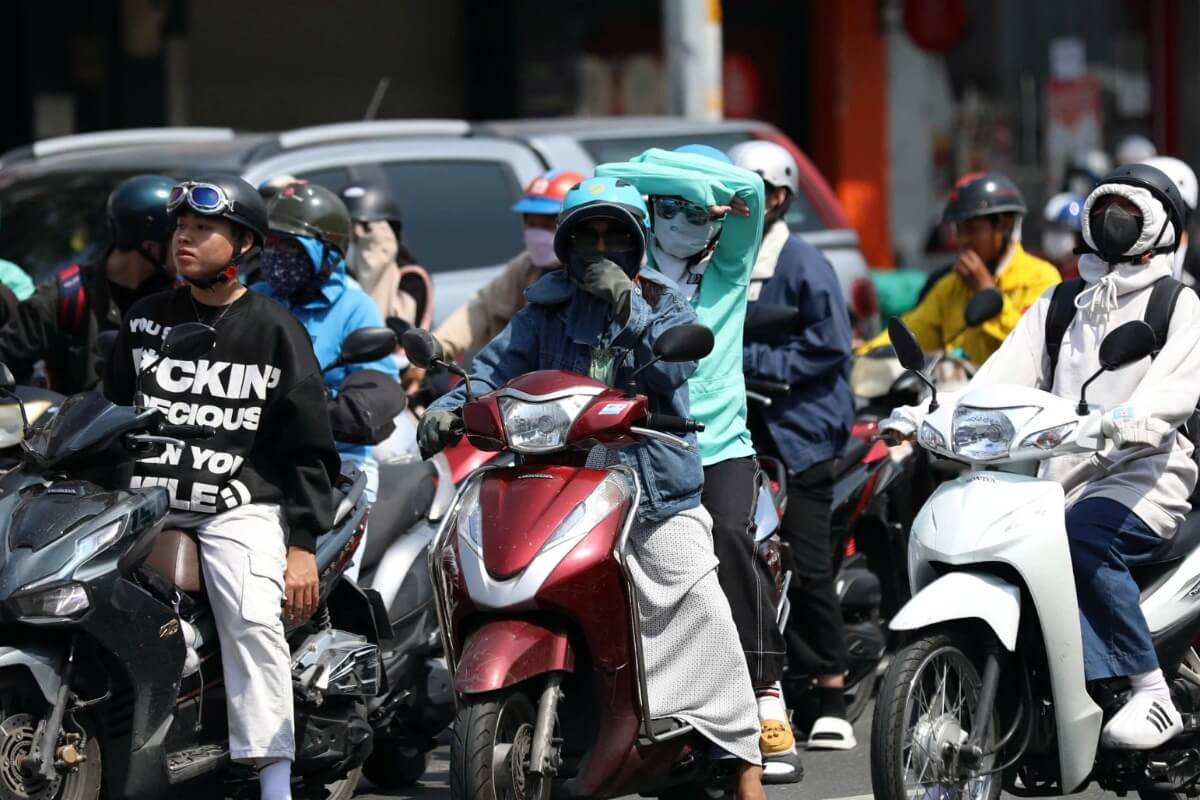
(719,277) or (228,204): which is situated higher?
(228,204)

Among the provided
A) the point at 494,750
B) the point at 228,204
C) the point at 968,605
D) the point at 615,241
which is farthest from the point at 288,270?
the point at 968,605

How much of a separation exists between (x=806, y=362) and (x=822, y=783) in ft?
4.78

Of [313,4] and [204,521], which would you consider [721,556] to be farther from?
[313,4]

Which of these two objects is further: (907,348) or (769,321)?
(769,321)

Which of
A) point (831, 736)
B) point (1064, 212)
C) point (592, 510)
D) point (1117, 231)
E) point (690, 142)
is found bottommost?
point (831, 736)

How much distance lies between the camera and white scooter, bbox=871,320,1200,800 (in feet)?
18.7

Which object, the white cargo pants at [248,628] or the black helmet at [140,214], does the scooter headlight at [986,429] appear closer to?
the white cargo pants at [248,628]

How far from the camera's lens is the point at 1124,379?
6.30 m

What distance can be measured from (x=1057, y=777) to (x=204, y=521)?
7.77ft

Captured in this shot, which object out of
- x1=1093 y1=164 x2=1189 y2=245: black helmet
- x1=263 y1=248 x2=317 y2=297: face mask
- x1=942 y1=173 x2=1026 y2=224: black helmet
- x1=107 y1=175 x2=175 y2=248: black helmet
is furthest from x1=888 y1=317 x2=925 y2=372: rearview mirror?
x1=942 y1=173 x2=1026 y2=224: black helmet

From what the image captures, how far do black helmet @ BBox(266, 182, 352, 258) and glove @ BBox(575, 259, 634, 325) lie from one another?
1.54 meters

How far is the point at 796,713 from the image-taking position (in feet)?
26.0

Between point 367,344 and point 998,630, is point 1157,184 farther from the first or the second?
point 367,344

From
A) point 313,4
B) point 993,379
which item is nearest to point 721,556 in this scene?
point 993,379
